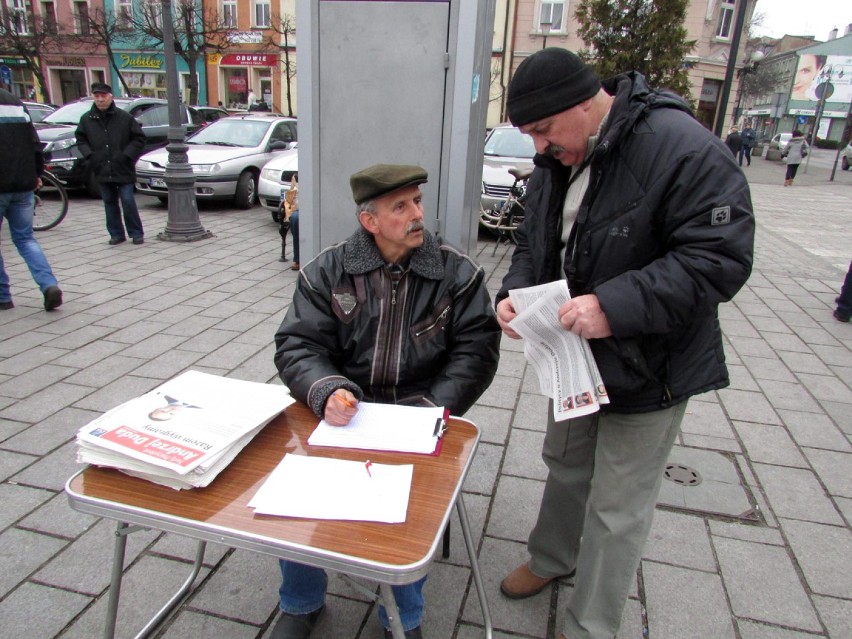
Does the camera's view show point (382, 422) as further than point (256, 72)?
No

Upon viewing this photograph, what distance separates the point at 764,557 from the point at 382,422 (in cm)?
180

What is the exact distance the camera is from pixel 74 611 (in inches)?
84.4

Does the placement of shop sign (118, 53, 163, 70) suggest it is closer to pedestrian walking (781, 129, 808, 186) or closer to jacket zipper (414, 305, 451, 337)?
pedestrian walking (781, 129, 808, 186)

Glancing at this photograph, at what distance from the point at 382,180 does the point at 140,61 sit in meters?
35.1

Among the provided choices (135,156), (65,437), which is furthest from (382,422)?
(135,156)

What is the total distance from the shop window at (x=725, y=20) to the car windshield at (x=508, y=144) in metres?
21.6

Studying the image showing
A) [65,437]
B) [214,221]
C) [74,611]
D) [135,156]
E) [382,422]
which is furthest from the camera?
[214,221]

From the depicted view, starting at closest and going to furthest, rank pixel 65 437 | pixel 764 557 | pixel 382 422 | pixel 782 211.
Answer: pixel 382 422, pixel 764 557, pixel 65 437, pixel 782 211

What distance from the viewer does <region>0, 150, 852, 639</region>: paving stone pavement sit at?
2186 millimetres

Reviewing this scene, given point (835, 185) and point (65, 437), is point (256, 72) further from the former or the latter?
point (65, 437)

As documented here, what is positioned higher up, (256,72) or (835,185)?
(256,72)

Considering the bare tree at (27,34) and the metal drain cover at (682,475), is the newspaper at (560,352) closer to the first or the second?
the metal drain cover at (682,475)

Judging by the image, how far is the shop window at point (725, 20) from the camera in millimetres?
25906

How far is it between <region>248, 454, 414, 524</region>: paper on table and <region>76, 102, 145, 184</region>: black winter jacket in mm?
6792
